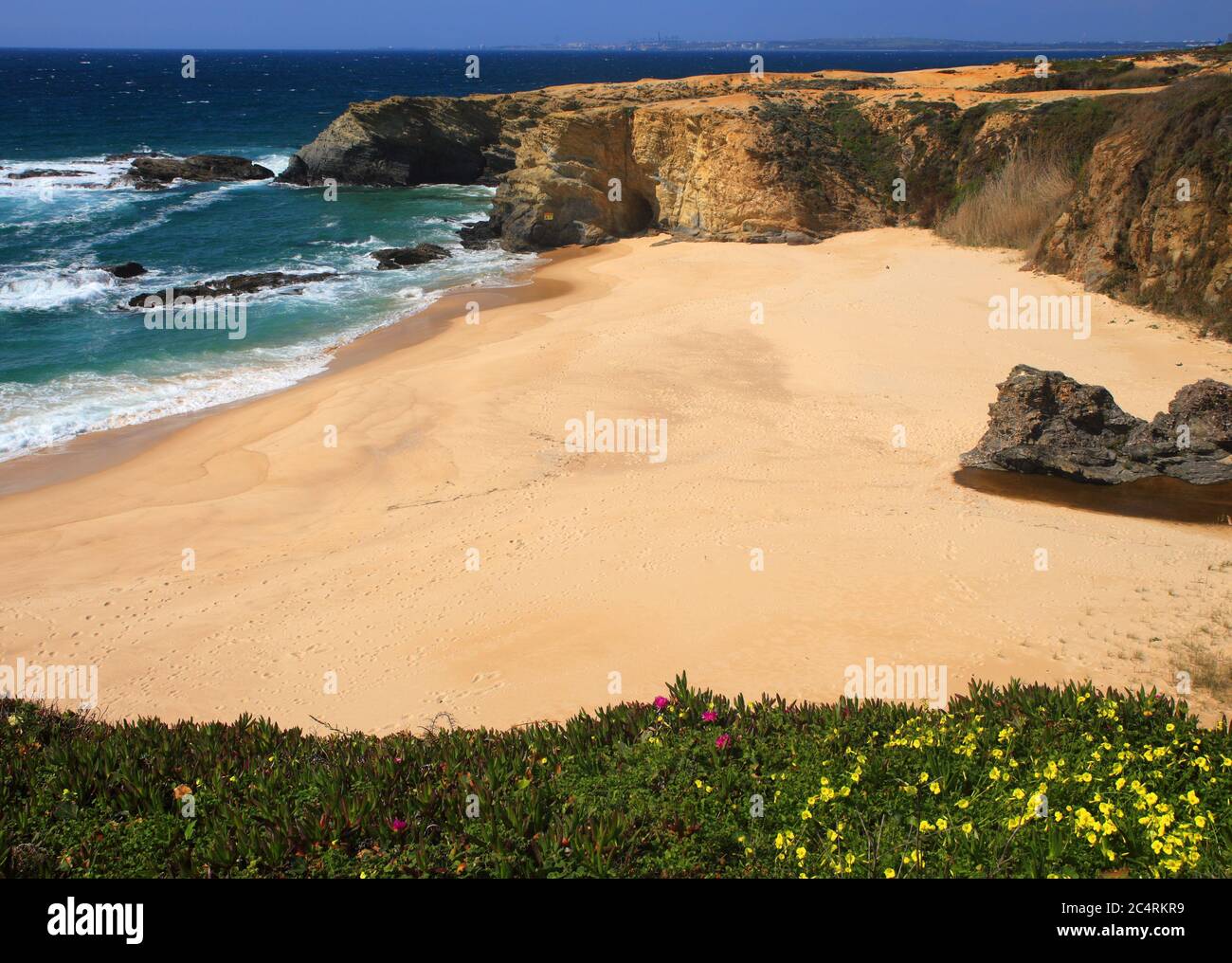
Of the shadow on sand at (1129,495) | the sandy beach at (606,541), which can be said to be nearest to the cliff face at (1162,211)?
the sandy beach at (606,541)

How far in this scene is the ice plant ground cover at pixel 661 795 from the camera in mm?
4574

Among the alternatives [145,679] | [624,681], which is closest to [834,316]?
[624,681]

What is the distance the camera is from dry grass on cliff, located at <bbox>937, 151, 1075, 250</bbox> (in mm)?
24453

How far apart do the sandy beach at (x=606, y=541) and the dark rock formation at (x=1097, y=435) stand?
0.79 m

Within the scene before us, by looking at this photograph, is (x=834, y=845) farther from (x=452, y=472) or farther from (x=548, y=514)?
(x=452, y=472)

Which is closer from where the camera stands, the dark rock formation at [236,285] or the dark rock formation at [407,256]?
the dark rock formation at [236,285]

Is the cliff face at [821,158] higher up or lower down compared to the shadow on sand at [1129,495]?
higher up

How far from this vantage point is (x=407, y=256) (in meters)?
30.0

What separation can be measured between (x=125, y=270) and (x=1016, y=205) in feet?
83.3

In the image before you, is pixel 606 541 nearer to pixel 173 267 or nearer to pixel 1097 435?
pixel 1097 435
